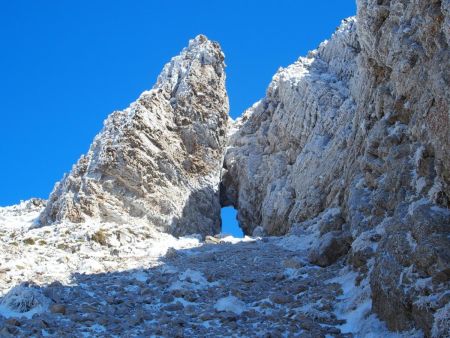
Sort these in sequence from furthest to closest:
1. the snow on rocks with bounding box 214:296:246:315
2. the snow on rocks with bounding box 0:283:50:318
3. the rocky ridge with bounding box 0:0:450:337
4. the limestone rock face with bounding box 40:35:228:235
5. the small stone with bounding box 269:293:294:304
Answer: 1. the limestone rock face with bounding box 40:35:228:235
2. the small stone with bounding box 269:293:294:304
3. the snow on rocks with bounding box 214:296:246:315
4. the snow on rocks with bounding box 0:283:50:318
5. the rocky ridge with bounding box 0:0:450:337

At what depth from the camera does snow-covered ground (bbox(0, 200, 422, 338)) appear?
55.1 ft

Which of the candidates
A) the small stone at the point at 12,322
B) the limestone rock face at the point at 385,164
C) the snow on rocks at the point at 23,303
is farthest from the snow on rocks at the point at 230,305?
the small stone at the point at 12,322

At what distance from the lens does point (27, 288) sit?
18.3 m

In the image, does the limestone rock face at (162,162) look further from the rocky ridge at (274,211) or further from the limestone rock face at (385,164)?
the limestone rock face at (385,164)

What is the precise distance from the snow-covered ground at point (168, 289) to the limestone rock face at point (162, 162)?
318 inches

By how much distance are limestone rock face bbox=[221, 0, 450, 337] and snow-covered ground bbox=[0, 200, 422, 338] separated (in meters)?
1.24

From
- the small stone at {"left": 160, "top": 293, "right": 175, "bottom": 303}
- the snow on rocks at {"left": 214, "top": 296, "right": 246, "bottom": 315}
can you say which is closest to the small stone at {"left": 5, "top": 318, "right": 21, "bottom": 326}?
the small stone at {"left": 160, "top": 293, "right": 175, "bottom": 303}

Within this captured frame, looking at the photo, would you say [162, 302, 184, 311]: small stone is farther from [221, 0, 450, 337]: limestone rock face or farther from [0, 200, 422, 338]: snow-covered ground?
[221, 0, 450, 337]: limestone rock face

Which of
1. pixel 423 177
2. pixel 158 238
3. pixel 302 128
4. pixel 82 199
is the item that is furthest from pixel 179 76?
pixel 423 177

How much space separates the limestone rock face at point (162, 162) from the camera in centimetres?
3844

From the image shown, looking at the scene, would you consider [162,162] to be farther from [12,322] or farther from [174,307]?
[12,322]

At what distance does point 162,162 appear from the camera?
4194 centimetres

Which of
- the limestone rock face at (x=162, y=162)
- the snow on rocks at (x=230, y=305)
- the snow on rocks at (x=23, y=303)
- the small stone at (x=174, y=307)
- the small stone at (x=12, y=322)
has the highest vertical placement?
the limestone rock face at (x=162, y=162)

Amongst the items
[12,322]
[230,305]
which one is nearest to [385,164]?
[230,305]
